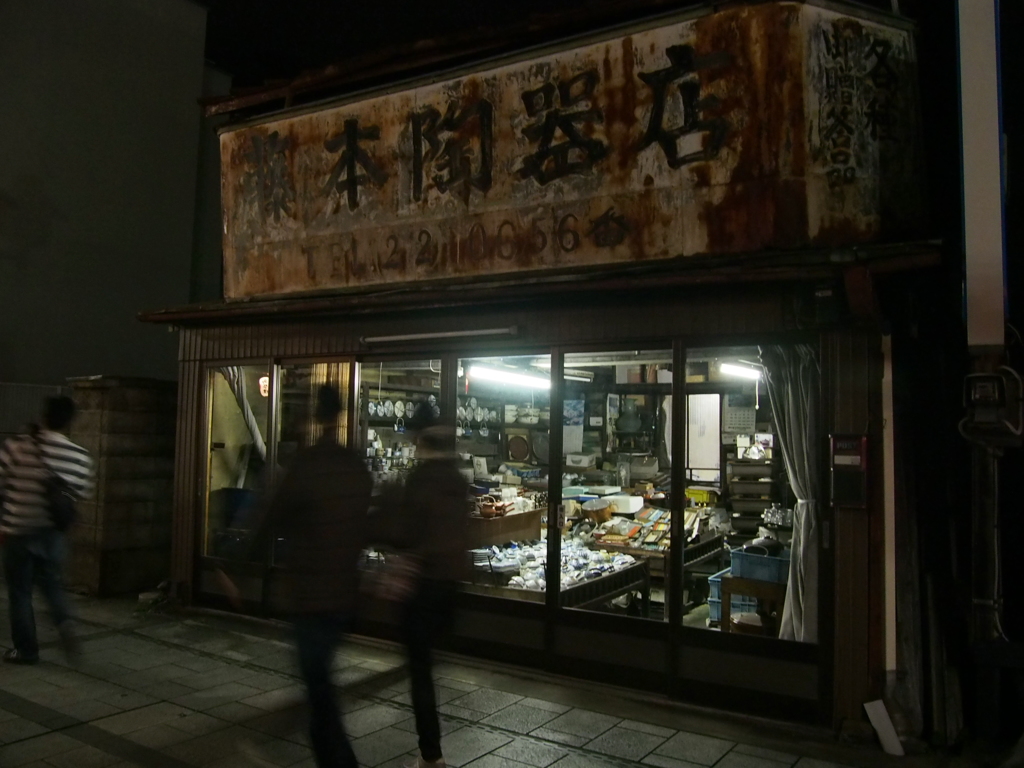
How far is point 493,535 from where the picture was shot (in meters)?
9.16

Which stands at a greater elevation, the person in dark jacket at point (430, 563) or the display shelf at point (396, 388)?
the display shelf at point (396, 388)

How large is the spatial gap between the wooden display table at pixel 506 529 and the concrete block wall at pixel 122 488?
4955 mm

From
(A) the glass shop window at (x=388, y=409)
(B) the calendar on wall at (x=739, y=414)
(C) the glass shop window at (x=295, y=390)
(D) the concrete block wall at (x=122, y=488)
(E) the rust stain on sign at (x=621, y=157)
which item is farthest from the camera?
(D) the concrete block wall at (x=122, y=488)

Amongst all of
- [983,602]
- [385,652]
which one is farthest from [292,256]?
[983,602]

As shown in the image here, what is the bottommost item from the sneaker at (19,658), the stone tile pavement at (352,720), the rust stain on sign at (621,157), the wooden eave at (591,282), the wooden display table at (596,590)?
the stone tile pavement at (352,720)

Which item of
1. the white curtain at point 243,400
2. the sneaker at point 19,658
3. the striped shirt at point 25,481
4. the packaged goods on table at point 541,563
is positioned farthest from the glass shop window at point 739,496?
the sneaker at point 19,658

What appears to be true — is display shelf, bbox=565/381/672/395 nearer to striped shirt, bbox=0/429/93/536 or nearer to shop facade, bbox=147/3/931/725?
shop facade, bbox=147/3/931/725

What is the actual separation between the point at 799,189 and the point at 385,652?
20.3 feet

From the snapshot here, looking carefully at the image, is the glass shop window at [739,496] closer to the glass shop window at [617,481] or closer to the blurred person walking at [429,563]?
the glass shop window at [617,481]

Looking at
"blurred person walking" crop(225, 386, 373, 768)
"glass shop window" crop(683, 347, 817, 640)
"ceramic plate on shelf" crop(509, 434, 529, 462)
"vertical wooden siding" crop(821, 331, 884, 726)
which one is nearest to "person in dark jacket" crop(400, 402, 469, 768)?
"blurred person walking" crop(225, 386, 373, 768)

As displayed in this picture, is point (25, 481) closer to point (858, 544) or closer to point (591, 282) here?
point (591, 282)

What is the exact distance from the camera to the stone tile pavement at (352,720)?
548cm

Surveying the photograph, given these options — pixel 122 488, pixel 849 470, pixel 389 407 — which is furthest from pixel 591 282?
pixel 122 488

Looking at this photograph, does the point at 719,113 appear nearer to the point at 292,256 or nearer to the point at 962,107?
the point at 962,107
